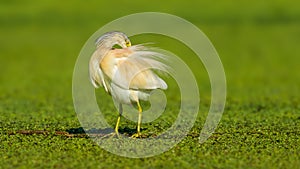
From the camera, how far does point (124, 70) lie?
3.33m

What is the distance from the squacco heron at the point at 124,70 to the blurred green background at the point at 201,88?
32 cm

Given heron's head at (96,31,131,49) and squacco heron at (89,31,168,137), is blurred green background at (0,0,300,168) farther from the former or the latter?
heron's head at (96,31,131,49)

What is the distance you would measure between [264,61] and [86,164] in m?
4.61

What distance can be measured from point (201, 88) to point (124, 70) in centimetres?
266

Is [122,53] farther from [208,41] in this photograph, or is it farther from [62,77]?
[208,41]

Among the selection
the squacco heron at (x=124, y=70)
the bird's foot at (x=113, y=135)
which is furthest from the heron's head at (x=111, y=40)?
the bird's foot at (x=113, y=135)

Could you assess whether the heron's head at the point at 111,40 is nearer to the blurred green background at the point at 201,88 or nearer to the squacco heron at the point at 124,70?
the squacco heron at the point at 124,70

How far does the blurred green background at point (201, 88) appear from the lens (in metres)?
3.18

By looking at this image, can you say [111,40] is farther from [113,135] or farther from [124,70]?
[113,135]

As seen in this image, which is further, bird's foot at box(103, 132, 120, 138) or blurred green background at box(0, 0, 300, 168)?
bird's foot at box(103, 132, 120, 138)

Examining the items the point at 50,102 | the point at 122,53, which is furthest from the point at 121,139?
the point at 50,102

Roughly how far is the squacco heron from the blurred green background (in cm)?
32

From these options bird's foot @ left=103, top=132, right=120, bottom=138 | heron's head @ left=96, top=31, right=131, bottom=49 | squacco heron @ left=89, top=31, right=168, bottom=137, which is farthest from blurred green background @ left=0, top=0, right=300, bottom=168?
heron's head @ left=96, top=31, right=131, bottom=49

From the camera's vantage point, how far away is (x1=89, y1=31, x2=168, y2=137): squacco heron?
3322 millimetres
